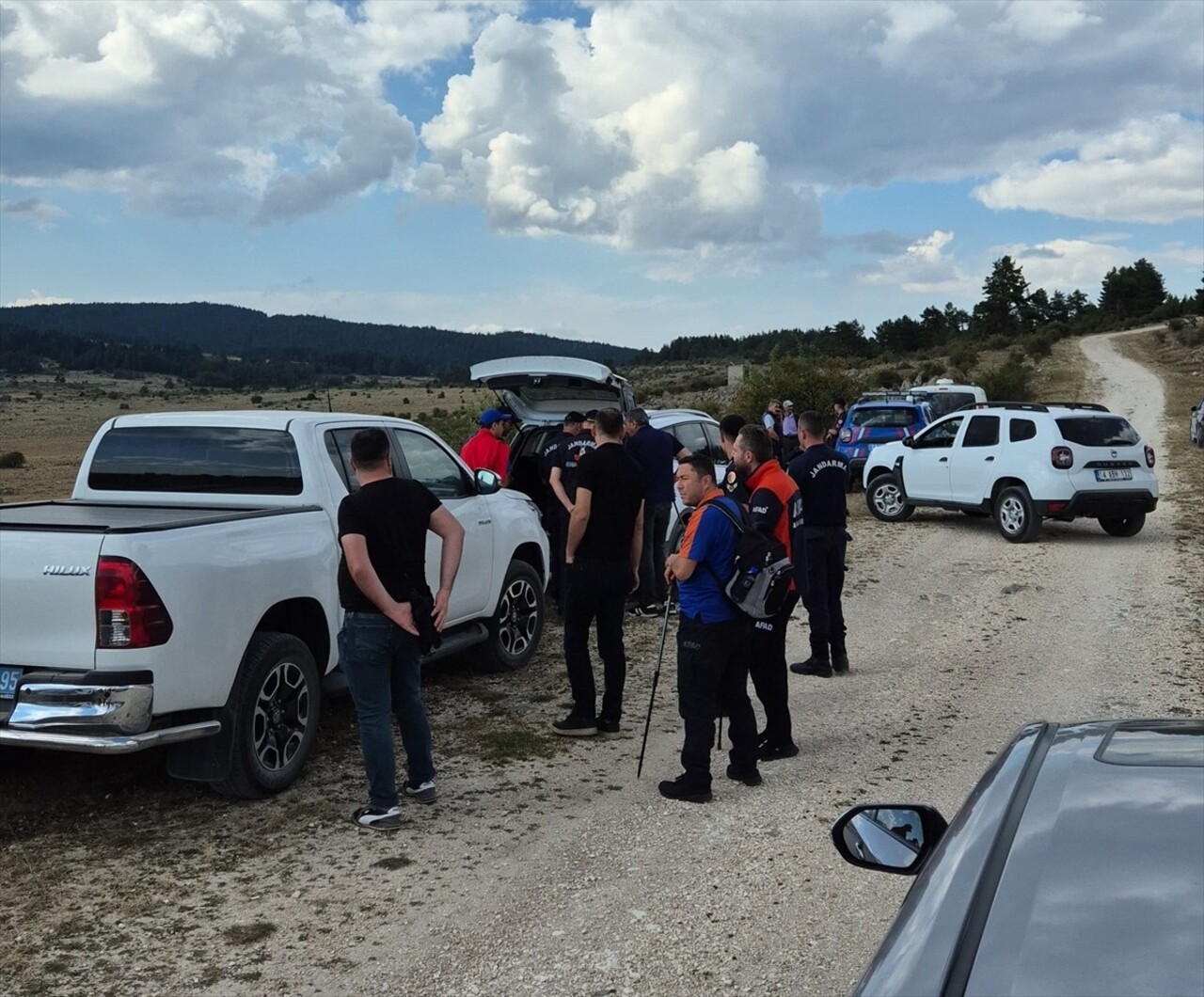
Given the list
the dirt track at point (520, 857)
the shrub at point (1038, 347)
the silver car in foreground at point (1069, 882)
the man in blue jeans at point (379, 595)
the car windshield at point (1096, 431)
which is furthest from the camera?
the shrub at point (1038, 347)

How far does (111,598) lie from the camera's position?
16.4ft

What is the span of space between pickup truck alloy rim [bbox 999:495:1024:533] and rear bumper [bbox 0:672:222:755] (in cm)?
1276

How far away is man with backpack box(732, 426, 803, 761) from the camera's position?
21.9ft

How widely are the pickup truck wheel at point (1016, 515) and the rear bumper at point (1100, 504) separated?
0.62ft

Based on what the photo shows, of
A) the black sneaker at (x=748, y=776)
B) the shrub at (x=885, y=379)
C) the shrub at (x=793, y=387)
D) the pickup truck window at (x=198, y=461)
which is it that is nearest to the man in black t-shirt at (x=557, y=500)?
the pickup truck window at (x=198, y=461)

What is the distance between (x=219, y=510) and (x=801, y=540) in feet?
11.1

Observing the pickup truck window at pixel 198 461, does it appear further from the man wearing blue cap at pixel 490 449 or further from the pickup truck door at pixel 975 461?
the pickup truck door at pixel 975 461

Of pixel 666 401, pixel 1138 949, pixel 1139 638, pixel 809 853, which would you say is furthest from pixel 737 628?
pixel 666 401

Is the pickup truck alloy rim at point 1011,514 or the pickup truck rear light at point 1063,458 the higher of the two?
the pickup truck rear light at point 1063,458

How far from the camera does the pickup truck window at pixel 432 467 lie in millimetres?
7641

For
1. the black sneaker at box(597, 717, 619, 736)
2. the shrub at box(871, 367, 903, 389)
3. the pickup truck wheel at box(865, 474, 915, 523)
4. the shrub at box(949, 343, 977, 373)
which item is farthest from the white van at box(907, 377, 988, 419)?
the shrub at box(949, 343, 977, 373)

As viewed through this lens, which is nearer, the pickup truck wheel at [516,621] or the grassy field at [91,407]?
the pickup truck wheel at [516,621]

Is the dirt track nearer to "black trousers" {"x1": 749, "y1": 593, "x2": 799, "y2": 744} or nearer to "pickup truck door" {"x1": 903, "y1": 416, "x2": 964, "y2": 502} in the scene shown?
"black trousers" {"x1": 749, "y1": 593, "x2": 799, "y2": 744}

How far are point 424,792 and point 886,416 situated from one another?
1696 cm
